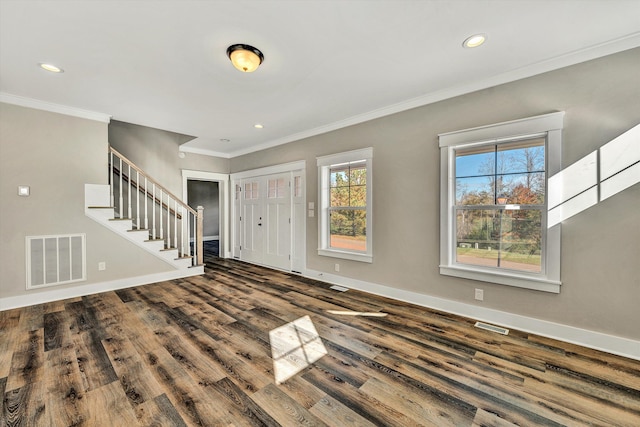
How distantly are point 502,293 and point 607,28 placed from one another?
2453 millimetres

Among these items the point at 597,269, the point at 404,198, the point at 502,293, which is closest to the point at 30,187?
the point at 404,198

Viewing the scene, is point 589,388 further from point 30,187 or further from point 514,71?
point 30,187

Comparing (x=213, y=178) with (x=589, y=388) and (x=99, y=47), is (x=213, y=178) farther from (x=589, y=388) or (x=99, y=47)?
(x=589, y=388)

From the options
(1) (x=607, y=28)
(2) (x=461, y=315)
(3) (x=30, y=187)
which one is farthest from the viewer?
(3) (x=30, y=187)

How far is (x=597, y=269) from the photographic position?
232 centimetres

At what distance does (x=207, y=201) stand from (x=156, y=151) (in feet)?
16.7

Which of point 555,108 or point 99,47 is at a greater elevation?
point 99,47

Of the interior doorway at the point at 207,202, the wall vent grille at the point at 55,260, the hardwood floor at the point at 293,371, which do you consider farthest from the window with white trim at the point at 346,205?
the interior doorway at the point at 207,202

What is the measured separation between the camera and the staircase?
3938mm

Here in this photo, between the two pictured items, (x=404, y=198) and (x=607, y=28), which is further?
(x=404, y=198)

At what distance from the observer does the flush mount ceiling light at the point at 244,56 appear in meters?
2.27

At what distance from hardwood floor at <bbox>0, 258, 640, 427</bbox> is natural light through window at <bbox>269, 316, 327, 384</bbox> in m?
0.01

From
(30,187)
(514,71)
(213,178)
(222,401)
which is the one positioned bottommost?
(222,401)

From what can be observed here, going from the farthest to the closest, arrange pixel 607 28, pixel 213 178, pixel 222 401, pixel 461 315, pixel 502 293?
1. pixel 213 178
2. pixel 461 315
3. pixel 502 293
4. pixel 607 28
5. pixel 222 401
